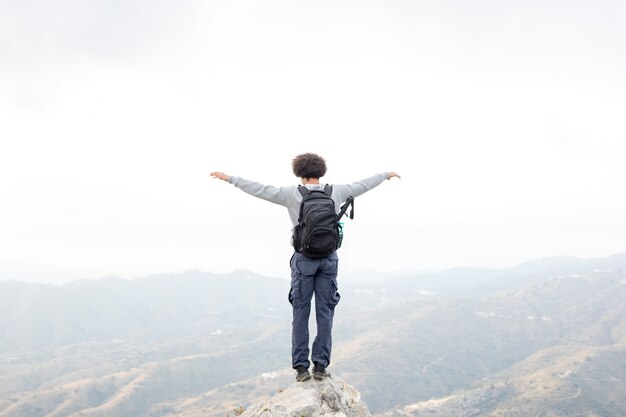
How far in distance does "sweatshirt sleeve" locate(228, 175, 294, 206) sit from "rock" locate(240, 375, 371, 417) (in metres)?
3.64

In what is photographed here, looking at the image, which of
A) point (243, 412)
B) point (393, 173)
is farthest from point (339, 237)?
point (243, 412)

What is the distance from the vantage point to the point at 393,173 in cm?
1026

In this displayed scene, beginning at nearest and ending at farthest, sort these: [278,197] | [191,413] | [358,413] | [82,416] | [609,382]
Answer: [278,197], [358,413], [82,416], [191,413], [609,382]

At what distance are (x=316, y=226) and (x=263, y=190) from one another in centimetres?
124

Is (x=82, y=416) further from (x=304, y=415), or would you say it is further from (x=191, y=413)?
(x=304, y=415)

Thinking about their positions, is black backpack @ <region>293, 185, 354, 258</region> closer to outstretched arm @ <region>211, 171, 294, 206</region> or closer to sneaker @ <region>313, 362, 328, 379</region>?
outstretched arm @ <region>211, 171, 294, 206</region>

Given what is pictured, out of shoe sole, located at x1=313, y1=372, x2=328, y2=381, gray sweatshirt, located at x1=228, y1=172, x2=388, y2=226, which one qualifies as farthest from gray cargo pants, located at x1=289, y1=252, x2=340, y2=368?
gray sweatshirt, located at x1=228, y1=172, x2=388, y2=226

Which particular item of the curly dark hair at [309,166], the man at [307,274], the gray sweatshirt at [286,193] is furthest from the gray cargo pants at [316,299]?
the curly dark hair at [309,166]

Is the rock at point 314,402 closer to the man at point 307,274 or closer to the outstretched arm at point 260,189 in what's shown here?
the man at point 307,274

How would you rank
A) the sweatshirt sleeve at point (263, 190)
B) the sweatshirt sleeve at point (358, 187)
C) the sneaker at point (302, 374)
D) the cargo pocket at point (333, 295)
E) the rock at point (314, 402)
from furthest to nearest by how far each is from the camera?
the sneaker at point (302, 374) → the sweatshirt sleeve at point (358, 187) → the cargo pocket at point (333, 295) → the sweatshirt sleeve at point (263, 190) → the rock at point (314, 402)

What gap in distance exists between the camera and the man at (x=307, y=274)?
362 inches

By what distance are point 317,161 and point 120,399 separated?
709ft

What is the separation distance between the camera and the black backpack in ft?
28.9

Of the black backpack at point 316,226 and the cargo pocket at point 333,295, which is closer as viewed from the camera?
the black backpack at point 316,226
